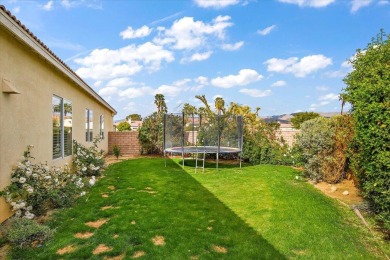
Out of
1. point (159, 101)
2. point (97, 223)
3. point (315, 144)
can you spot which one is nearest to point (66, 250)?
point (97, 223)

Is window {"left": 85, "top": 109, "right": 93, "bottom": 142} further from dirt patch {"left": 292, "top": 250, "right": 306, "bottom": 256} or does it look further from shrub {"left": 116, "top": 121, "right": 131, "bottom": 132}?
shrub {"left": 116, "top": 121, "right": 131, "bottom": 132}

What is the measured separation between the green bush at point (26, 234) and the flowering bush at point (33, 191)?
469mm

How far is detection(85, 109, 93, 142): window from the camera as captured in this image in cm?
1159

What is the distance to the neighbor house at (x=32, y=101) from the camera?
454 cm

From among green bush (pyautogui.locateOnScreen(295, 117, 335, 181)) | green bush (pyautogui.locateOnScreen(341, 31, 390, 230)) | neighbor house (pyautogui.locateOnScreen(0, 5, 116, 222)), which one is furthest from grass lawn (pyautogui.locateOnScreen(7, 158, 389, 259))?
neighbor house (pyautogui.locateOnScreen(0, 5, 116, 222))

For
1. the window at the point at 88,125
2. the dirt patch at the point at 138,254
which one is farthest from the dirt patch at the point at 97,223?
the window at the point at 88,125

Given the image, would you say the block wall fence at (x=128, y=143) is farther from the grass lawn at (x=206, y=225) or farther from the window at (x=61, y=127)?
the grass lawn at (x=206, y=225)

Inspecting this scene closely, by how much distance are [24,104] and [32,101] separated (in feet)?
1.42

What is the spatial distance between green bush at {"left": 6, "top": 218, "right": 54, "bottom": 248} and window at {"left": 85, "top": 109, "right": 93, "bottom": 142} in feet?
25.9

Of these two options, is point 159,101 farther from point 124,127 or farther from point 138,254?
point 138,254

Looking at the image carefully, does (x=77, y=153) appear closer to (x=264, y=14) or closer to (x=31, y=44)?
(x=31, y=44)

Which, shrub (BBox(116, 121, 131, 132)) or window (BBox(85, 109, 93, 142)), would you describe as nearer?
window (BBox(85, 109, 93, 142))

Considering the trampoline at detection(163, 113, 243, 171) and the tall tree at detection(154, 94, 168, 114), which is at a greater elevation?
the tall tree at detection(154, 94, 168, 114)

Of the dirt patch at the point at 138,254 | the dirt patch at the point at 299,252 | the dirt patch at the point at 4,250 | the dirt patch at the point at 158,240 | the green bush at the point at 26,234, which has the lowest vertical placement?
the dirt patch at the point at 299,252
